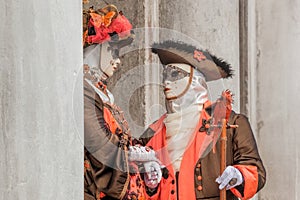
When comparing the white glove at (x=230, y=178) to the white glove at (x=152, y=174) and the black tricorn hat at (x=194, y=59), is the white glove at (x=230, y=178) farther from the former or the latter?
the black tricorn hat at (x=194, y=59)

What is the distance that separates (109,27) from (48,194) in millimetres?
995

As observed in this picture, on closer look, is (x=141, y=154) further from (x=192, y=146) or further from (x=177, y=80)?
(x=177, y=80)

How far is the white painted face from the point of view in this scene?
3.37m

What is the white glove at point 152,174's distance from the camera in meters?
3.20

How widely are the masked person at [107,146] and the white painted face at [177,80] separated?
275 millimetres

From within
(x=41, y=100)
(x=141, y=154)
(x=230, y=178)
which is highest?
(x=41, y=100)

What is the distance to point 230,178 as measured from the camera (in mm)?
3328

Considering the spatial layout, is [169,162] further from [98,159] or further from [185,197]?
[98,159]

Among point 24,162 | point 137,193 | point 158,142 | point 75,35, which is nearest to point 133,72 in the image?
point 158,142

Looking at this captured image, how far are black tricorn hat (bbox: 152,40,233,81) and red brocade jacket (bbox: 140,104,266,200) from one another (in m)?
0.18

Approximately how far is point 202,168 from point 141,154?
0.36m

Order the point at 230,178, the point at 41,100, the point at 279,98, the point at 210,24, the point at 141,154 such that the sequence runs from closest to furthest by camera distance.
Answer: the point at 41,100 < the point at 141,154 < the point at 230,178 < the point at 210,24 < the point at 279,98

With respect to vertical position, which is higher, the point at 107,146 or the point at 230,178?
the point at 107,146

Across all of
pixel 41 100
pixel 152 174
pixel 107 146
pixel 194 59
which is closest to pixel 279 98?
Answer: pixel 194 59
